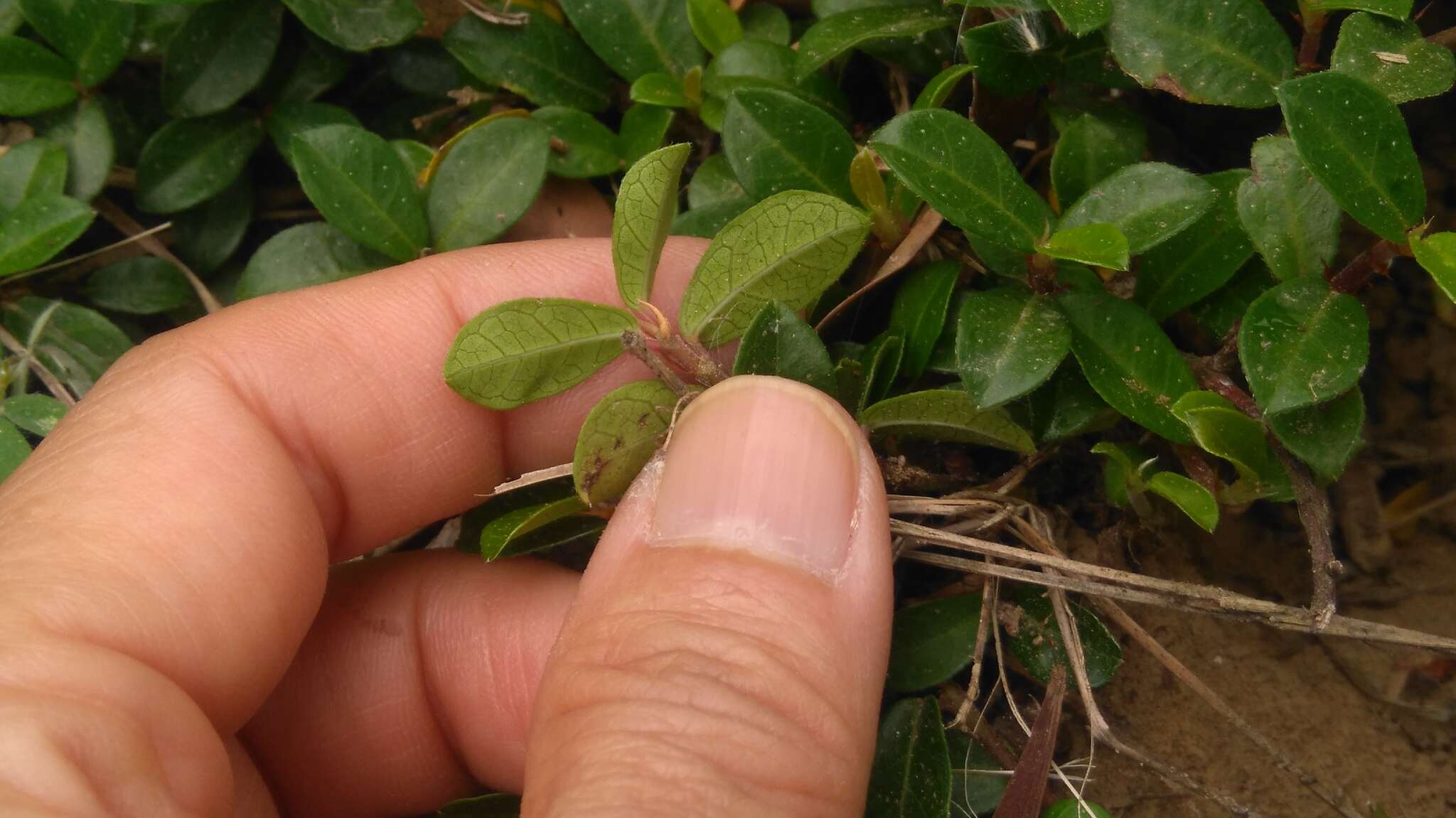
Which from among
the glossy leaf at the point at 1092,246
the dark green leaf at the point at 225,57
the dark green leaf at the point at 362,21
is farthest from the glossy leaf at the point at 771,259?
the dark green leaf at the point at 225,57

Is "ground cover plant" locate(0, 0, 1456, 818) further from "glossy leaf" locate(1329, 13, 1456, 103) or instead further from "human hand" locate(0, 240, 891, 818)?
"human hand" locate(0, 240, 891, 818)

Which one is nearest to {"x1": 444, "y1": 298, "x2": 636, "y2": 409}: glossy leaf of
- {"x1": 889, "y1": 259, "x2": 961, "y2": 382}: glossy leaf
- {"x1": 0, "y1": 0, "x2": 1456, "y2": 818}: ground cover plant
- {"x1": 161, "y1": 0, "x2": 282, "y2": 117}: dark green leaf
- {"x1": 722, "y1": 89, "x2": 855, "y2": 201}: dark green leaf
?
{"x1": 0, "y1": 0, "x2": 1456, "y2": 818}: ground cover plant

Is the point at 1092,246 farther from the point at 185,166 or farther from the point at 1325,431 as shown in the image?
the point at 185,166

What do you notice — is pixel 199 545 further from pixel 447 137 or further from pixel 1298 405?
pixel 1298 405

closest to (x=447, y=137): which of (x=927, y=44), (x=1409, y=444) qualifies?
(x=927, y=44)

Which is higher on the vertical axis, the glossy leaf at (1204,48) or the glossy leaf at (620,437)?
the glossy leaf at (1204,48)

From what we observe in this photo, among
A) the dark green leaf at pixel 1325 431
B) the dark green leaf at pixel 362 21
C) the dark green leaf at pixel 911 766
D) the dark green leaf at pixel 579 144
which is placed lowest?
the dark green leaf at pixel 911 766

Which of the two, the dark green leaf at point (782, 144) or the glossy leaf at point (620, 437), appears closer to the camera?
the glossy leaf at point (620, 437)

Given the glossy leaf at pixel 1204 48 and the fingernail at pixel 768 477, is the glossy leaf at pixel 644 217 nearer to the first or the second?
the fingernail at pixel 768 477
